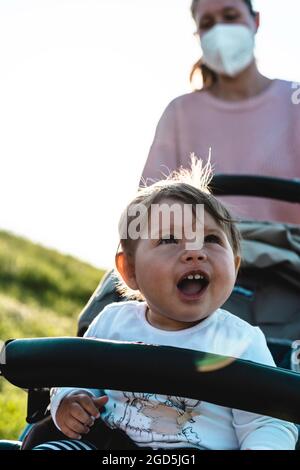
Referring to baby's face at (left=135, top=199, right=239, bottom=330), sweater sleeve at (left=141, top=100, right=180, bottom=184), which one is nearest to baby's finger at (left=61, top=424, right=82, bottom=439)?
baby's face at (left=135, top=199, right=239, bottom=330)

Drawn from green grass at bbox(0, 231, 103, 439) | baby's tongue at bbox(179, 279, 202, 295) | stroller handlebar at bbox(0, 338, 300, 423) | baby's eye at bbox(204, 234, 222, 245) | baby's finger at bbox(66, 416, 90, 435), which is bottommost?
green grass at bbox(0, 231, 103, 439)

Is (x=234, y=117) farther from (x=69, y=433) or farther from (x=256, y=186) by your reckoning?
(x=69, y=433)

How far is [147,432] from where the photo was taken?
69.3 inches

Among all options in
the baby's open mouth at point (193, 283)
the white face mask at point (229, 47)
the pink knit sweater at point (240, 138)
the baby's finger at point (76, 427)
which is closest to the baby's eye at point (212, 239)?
the baby's open mouth at point (193, 283)

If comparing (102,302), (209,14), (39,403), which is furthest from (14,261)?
Answer: (39,403)

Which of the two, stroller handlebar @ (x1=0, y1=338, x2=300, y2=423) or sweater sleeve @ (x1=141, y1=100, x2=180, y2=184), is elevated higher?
sweater sleeve @ (x1=141, y1=100, x2=180, y2=184)

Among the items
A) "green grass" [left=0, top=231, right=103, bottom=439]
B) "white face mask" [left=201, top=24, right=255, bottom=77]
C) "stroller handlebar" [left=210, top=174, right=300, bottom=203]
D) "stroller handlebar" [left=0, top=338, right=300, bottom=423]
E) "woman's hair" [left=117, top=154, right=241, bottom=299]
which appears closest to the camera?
"stroller handlebar" [left=0, top=338, right=300, bottom=423]

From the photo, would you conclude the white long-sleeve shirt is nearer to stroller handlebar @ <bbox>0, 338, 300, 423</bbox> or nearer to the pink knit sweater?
stroller handlebar @ <bbox>0, 338, 300, 423</bbox>

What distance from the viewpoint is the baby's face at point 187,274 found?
6.01 feet

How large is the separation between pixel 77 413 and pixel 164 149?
1.92m

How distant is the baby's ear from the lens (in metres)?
2.07

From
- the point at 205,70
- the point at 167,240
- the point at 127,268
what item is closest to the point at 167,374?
the point at 167,240

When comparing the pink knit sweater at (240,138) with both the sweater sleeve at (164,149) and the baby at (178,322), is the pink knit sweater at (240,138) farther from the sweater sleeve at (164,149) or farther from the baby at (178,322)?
the baby at (178,322)
